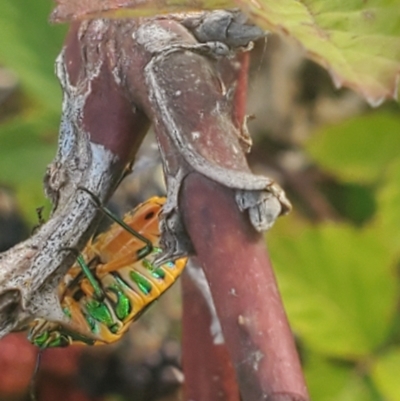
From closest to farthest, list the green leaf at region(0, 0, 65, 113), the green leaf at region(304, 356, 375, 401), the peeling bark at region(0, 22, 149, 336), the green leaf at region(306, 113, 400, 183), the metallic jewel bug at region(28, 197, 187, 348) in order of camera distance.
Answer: the peeling bark at region(0, 22, 149, 336)
the metallic jewel bug at region(28, 197, 187, 348)
the green leaf at region(0, 0, 65, 113)
the green leaf at region(304, 356, 375, 401)
the green leaf at region(306, 113, 400, 183)

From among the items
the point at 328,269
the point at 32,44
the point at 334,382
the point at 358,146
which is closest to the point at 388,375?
the point at 334,382

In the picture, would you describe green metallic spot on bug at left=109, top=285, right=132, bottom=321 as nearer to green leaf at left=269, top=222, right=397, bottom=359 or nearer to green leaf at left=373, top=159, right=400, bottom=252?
green leaf at left=269, top=222, right=397, bottom=359

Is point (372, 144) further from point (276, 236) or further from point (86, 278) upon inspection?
point (86, 278)

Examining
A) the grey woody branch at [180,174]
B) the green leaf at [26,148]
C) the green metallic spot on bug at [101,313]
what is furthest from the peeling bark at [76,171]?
the green leaf at [26,148]

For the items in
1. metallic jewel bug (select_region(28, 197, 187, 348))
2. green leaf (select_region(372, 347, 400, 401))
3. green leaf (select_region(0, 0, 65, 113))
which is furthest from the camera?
green leaf (select_region(372, 347, 400, 401))

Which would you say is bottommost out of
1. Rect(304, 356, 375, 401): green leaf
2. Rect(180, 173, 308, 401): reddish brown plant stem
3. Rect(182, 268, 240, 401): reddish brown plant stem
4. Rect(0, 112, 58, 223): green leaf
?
Rect(304, 356, 375, 401): green leaf

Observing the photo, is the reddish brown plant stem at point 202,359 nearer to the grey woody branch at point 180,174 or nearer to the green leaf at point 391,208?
the grey woody branch at point 180,174

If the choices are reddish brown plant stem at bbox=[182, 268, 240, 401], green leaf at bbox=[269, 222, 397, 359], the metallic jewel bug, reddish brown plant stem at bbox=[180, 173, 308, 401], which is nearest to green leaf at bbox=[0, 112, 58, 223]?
green leaf at bbox=[269, 222, 397, 359]
